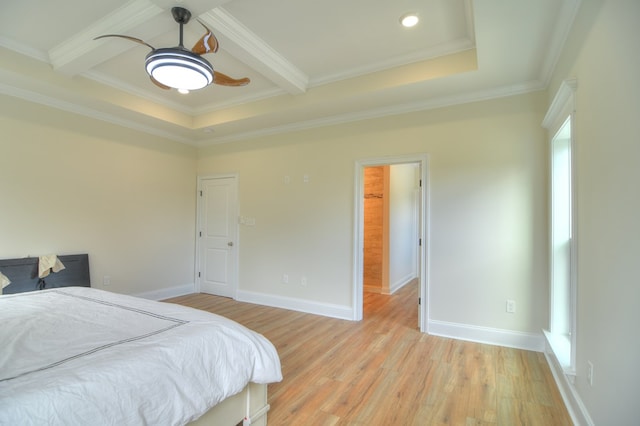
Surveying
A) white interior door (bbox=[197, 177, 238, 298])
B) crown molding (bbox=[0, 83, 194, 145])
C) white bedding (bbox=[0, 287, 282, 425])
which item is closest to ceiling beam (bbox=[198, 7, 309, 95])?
white interior door (bbox=[197, 177, 238, 298])

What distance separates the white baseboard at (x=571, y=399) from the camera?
5.95 feet

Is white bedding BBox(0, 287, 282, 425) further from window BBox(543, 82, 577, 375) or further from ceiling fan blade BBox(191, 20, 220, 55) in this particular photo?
window BBox(543, 82, 577, 375)

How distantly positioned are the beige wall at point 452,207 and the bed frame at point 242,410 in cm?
231

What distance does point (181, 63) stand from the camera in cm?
205

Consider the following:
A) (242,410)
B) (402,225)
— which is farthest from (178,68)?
(402,225)

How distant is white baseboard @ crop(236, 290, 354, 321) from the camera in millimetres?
4078

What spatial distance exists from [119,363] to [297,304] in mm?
3260

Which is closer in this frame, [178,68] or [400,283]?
[178,68]

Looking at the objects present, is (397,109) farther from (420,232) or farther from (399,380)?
(399,380)

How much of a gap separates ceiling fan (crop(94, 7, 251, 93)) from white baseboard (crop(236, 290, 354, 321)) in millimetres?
3098

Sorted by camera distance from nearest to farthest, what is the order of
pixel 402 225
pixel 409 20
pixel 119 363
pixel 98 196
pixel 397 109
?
pixel 119 363 < pixel 409 20 < pixel 397 109 < pixel 98 196 < pixel 402 225

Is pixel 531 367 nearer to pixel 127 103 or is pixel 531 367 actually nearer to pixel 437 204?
pixel 437 204

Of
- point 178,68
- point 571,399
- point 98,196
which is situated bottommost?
point 571,399

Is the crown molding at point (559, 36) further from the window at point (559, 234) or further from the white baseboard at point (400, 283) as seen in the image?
the white baseboard at point (400, 283)
